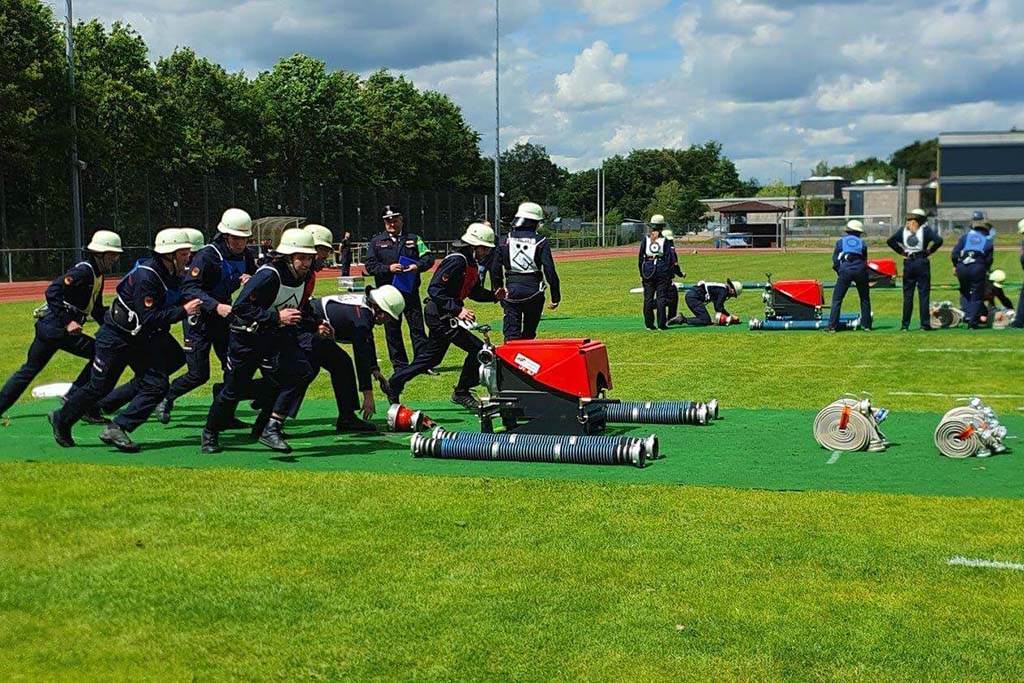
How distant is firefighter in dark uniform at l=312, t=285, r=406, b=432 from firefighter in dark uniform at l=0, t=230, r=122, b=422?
6.59ft

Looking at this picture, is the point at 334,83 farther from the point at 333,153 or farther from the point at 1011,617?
the point at 1011,617

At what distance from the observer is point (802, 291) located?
2122 centimetres

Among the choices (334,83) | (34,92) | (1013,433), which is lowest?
(1013,433)

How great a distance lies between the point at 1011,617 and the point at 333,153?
78.4 metres

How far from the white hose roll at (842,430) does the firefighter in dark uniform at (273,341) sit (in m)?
4.42

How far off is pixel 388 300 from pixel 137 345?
2216 mm

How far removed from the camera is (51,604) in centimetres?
584

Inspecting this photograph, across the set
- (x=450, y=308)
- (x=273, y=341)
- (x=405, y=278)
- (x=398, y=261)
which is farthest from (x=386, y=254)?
(x=273, y=341)

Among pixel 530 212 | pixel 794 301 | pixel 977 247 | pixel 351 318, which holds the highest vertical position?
pixel 530 212

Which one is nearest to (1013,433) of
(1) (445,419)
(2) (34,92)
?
(1) (445,419)

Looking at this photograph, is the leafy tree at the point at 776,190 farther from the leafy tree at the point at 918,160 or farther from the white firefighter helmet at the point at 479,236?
the white firefighter helmet at the point at 479,236

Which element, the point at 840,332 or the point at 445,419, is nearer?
the point at 445,419

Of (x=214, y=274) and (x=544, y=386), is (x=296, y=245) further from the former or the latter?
(x=544, y=386)

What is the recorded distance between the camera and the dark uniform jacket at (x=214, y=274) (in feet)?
33.0
